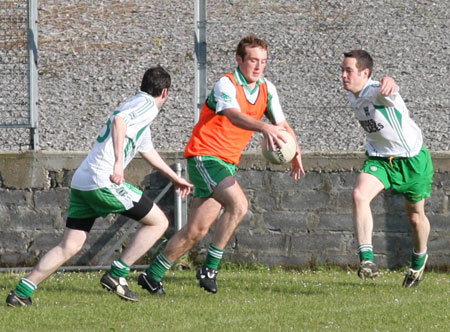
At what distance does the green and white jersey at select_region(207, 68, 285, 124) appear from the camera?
8.34m

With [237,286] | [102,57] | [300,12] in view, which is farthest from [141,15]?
[237,286]

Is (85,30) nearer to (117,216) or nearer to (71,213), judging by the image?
(117,216)

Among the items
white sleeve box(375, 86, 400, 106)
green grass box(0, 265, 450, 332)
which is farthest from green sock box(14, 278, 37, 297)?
white sleeve box(375, 86, 400, 106)

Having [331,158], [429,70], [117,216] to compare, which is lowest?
[117,216]

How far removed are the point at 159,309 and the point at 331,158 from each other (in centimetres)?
383

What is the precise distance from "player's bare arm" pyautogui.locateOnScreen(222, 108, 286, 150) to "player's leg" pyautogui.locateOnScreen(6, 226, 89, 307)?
5.10ft

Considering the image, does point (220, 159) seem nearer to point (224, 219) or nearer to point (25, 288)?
point (224, 219)

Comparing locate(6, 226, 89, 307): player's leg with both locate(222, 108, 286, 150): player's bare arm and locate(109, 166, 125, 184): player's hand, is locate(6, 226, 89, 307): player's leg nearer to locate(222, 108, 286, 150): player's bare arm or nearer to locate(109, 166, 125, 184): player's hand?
locate(109, 166, 125, 184): player's hand

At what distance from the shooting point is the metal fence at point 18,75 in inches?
448

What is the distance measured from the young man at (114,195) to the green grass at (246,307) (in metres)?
0.25

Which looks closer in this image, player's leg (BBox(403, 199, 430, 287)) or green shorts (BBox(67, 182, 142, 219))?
green shorts (BBox(67, 182, 142, 219))

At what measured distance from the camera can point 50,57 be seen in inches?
482

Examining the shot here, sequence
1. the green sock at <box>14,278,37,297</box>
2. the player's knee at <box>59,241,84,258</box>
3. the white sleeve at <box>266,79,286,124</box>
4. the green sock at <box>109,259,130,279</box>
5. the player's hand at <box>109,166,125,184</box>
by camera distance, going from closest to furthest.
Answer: the player's hand at <box>109,166,125,184</box>, the green sock at <box>14,278,37,297</box>, the player's knee at <box>59,241,84,258</box>, the green sock at <box>109,259,130,279</box>, the white sleeve at <box>266,79,286,124</box>

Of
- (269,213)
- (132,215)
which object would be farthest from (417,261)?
(132,215)
